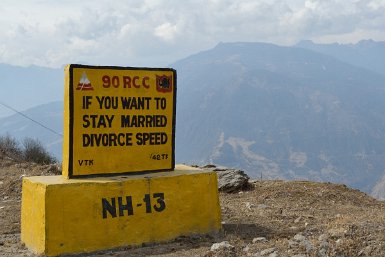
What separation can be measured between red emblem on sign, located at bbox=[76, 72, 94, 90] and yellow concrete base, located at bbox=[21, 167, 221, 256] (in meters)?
1.11

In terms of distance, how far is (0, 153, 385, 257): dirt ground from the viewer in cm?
561

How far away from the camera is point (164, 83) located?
7.41 metres

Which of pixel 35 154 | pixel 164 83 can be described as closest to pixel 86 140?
pixel 164 83

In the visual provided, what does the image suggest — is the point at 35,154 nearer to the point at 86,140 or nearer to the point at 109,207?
the point at 86,140

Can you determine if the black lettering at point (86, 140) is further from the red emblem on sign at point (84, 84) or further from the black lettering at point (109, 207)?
the black lettering at point (109, 207)

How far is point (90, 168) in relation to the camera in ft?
22.4

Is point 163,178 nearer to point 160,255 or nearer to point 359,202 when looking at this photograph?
point 160,255

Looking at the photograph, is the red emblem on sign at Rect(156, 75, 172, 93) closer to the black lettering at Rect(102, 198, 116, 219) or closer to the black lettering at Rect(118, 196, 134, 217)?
the black lettering at Rect(118, 196, 134, 217)

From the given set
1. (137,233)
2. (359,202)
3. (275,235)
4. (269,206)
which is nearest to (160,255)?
(137,233)

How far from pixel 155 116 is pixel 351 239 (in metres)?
3.04

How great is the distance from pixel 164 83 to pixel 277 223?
2.68 m

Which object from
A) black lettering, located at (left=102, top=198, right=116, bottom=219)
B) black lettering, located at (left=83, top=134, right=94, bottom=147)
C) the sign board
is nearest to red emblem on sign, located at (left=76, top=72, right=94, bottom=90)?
the sign board

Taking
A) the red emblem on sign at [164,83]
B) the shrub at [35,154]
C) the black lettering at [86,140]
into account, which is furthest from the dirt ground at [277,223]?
the shrub at [35,154]

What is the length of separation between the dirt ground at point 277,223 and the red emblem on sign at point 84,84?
1.98 meters
